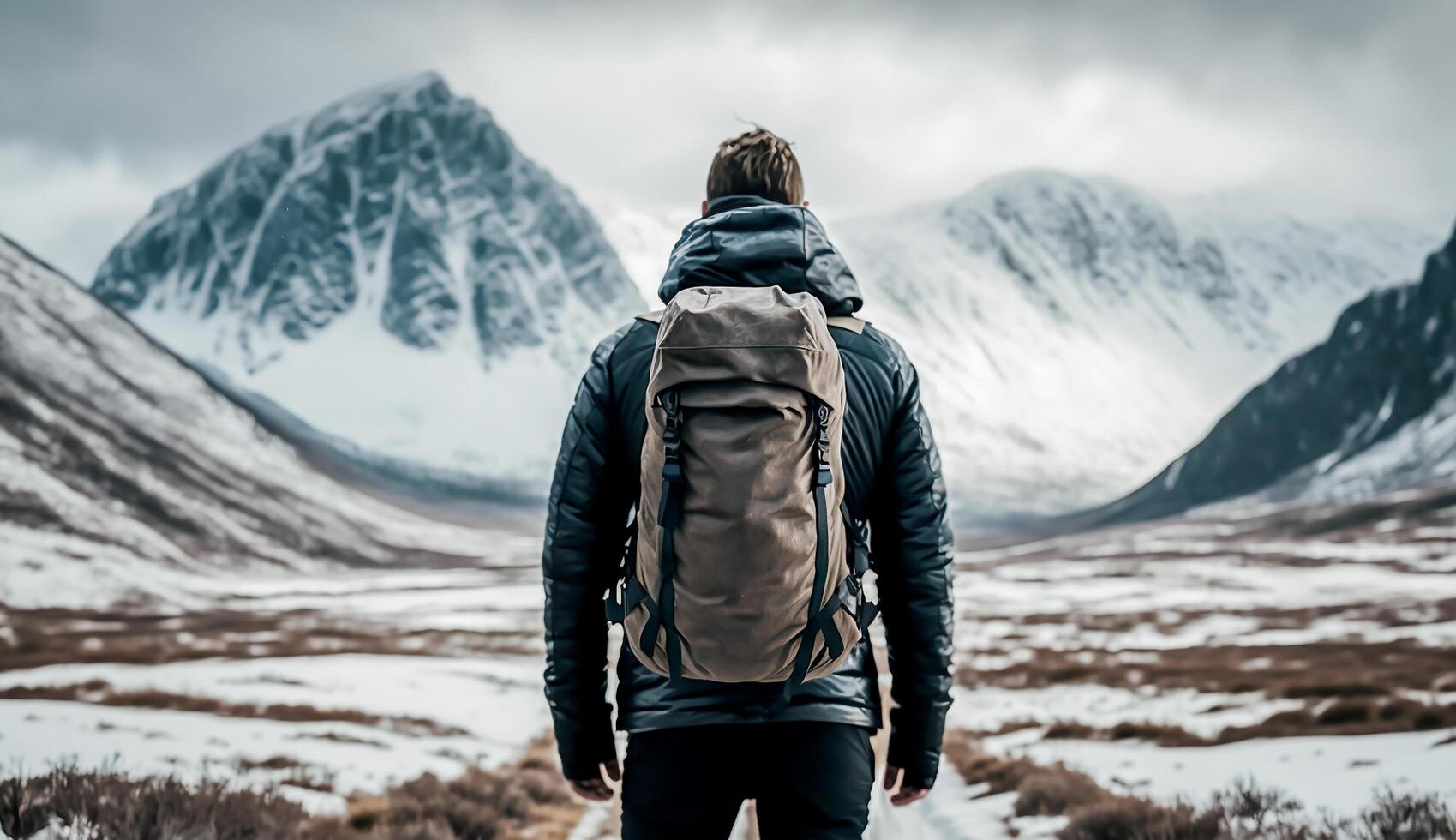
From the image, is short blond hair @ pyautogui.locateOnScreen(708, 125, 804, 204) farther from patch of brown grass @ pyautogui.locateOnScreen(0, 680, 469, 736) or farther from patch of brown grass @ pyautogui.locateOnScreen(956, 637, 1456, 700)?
patch of brown grass @ pyautogui.locateOnScreen(956, 637, 1456, 700)

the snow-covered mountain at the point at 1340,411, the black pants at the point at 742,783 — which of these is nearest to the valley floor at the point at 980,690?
the black pants at the point at 742,783

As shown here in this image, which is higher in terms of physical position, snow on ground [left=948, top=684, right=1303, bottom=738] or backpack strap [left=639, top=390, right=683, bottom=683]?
backpack strap [left=639, top=390, right=683, bottom=683]

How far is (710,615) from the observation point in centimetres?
212

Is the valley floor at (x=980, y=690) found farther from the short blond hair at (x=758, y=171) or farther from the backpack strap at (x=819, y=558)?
the short blond hair at (x=758, y=171)

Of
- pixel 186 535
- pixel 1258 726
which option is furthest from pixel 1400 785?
pixel 186 535

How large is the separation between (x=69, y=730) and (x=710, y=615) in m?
8.52

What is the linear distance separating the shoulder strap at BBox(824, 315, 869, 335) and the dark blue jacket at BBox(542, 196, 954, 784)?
2 cm

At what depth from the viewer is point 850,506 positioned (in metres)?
2.52

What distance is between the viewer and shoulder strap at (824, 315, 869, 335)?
250 centimetres

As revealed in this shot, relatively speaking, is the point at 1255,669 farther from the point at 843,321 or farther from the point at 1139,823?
the point at 843,321

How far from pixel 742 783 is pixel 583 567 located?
0.67 m

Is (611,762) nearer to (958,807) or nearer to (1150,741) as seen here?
(958,807)

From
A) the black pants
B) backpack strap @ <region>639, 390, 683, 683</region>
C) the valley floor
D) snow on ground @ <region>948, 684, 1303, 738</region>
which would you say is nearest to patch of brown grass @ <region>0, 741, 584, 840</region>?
the valley floor

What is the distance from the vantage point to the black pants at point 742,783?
7.57 ft
